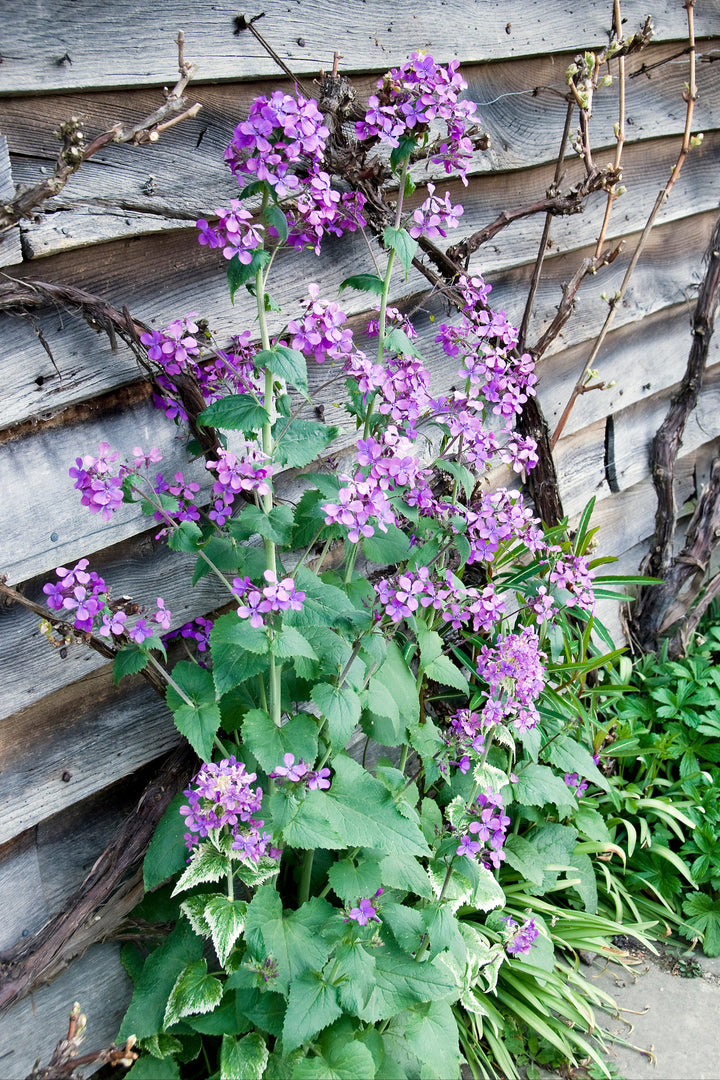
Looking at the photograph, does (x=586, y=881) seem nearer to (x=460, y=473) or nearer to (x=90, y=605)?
(x=460, y=473)

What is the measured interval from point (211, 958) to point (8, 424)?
4.09 ft

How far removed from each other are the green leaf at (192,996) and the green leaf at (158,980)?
5 cm

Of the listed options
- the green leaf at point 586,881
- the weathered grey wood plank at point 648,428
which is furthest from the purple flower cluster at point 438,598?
the weathered grey wood plank at point 648,428

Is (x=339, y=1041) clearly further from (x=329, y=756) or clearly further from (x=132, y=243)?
(x=132, y=243)

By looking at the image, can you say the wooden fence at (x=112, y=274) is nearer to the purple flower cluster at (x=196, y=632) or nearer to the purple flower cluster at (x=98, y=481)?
the purple flower cluster at (x=196, y=632)

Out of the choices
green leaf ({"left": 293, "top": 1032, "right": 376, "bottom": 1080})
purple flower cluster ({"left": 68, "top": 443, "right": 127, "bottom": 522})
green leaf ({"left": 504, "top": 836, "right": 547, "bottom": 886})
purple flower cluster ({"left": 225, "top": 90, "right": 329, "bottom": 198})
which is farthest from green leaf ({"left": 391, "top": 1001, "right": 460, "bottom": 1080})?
purple flower cluster ({"left": 225, "top": 90, "right": 329, "bottom": 198})

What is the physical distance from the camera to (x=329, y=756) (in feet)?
5.20

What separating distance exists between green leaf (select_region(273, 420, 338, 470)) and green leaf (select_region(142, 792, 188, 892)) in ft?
2.33

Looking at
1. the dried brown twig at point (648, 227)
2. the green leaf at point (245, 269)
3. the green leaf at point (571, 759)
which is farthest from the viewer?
the dried brown twig at point (648, 227)

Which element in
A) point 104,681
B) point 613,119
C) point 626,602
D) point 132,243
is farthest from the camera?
point 626,602

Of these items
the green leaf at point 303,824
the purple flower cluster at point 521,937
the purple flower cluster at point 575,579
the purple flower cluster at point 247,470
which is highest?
the purple flower cluster at point 247,470


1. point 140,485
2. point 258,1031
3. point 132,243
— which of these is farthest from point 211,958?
point 132,243

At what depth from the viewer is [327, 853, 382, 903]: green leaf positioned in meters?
1.56

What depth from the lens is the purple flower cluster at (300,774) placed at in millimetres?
1408
